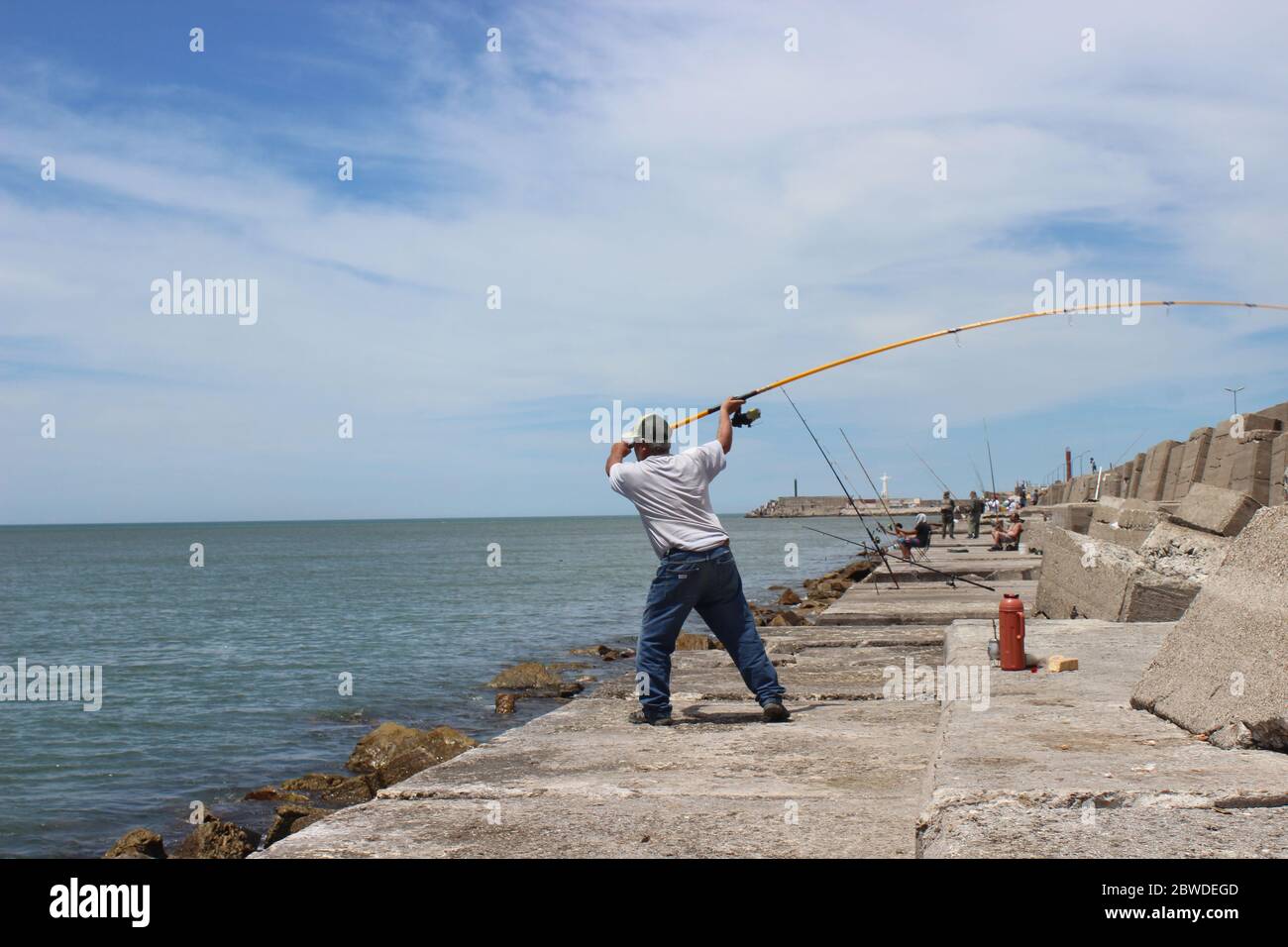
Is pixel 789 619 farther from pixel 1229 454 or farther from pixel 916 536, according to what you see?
pixel 916 536

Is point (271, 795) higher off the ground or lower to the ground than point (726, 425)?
lower

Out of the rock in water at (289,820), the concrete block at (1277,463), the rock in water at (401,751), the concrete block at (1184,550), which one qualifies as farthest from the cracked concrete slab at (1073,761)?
Result: the concrete block at (1277,463)

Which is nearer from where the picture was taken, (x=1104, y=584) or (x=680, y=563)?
(x=680, y=563)

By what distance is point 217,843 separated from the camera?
7.06 m

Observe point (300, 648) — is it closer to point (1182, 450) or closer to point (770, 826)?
point (1182, 450)

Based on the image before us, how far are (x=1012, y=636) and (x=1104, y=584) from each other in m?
2.43

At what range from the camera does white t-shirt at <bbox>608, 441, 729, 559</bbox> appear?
4.99m

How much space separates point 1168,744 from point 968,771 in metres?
0.79

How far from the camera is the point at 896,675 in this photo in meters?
6.43

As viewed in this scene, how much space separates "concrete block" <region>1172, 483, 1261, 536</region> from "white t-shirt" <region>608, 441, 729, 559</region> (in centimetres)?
513

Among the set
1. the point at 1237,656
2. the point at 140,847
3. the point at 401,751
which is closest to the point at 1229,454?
the point at 401,751

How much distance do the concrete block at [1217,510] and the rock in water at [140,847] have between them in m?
7.62

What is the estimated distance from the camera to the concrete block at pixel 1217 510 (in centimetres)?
859
